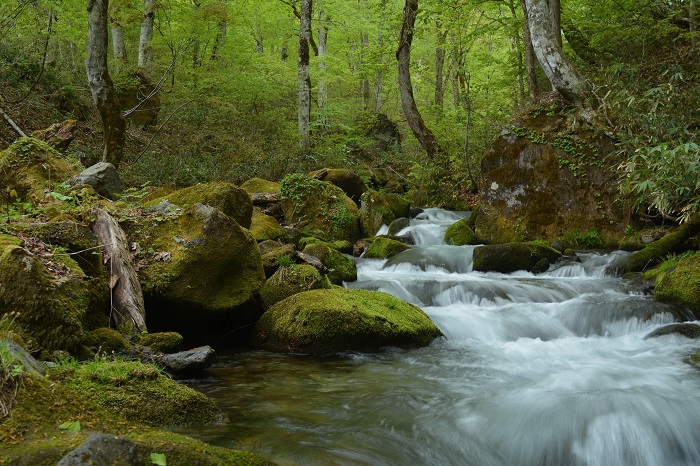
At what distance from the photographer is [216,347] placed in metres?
6.15

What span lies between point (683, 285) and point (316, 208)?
25.5 feet

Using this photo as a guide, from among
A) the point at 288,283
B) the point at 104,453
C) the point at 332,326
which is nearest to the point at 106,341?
the point at 332,326

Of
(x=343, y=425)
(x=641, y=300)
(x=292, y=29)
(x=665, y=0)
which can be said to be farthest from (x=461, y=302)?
(x=292, y=29)

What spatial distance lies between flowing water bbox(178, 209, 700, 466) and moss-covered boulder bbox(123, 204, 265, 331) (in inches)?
28.8

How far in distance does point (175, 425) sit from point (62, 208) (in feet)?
11.0

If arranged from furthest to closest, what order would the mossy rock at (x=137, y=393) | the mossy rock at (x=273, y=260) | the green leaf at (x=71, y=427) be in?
the mossy rock at (x=273, y=260) → the mossy rock at (x=137, y=393) → the green leaf at (x=71, y=427)

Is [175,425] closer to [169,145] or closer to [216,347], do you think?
[216,347]

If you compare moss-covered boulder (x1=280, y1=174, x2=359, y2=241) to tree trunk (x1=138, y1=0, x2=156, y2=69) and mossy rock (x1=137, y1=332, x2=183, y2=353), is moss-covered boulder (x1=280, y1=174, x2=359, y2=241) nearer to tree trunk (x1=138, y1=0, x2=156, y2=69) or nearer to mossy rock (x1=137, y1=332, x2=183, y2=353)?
tree trunk (x1=138, y1=0, x2=156, y2=69)

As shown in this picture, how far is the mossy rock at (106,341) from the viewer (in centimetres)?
430

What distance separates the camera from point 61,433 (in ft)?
7.49

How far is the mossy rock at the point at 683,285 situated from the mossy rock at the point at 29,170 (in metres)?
8.54

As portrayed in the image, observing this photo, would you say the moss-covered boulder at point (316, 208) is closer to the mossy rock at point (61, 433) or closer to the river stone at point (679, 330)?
the river stone at point (679, 330)

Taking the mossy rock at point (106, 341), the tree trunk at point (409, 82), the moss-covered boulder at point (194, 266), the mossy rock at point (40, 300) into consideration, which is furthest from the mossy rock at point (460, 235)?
the mossy rock at point (40, 300)

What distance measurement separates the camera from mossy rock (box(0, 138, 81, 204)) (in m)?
7.12
